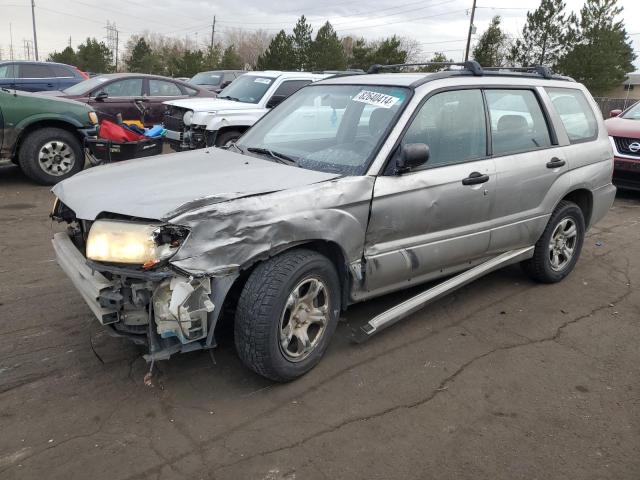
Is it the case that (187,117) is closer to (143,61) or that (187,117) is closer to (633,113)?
(633,113)

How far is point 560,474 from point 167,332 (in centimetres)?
204

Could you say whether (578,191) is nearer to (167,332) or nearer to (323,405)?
(323,405)

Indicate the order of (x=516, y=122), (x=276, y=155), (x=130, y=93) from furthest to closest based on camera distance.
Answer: (x=130, y=93), (x=516, y=122), (x=276, y=155)

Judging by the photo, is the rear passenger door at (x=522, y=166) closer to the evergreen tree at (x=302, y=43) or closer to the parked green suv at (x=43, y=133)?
the parked green suv at (x=43, y=133)

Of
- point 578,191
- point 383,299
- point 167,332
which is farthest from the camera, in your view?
point 578,191

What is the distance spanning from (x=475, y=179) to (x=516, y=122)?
2.78 ft

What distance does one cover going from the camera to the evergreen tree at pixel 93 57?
49375 millimetres

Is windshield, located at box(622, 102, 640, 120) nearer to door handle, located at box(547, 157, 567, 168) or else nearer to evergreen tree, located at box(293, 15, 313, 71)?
door handle, located at box(547, 157, 567, 168)

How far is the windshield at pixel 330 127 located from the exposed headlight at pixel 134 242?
3.75 ft

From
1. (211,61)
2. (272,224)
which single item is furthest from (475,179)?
(211,61)

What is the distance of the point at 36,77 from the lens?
1325 centimetres

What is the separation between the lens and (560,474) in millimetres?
2557

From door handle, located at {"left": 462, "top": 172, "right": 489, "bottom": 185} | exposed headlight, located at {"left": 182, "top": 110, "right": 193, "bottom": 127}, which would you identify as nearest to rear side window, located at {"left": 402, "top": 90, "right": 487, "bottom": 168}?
door handle, located at {"left": 462, "top": 172, "right": 489, "bottom": 185}

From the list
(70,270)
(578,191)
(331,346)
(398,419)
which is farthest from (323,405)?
(578,191)
